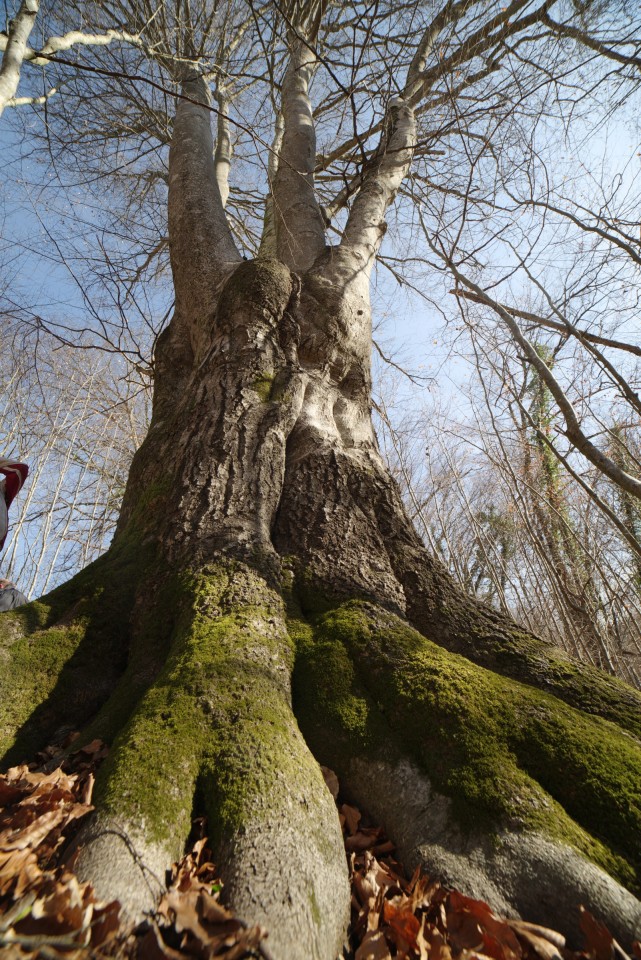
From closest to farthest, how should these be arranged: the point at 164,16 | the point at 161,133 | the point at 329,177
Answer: the point at 164,16 → the point at 161,133 → the point at 329,177

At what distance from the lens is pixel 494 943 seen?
893mm

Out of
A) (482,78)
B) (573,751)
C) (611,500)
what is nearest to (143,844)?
(573,751)

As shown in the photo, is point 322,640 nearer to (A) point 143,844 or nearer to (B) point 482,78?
(A) point 143,844

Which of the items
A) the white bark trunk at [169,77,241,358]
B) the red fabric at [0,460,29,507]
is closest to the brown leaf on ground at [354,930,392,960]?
the white bark trunk at [169,77,241,358]

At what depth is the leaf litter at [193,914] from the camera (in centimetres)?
76

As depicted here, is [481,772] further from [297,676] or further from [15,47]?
[15,47]

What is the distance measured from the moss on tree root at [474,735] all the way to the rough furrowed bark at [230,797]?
0.19 meters

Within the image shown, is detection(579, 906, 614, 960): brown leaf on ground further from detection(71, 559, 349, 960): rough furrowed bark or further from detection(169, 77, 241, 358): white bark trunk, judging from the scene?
detection(169, 77, 241, 358): white bark trunk

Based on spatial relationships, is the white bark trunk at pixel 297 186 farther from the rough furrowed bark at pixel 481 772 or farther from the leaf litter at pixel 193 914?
the leaf litter at pixel 193 914

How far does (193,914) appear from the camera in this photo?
84 cm

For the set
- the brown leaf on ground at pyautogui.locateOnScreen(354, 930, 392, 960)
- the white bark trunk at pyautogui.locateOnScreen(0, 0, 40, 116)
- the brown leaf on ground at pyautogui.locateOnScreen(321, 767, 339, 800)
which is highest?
the white bark trunk at pyautogui.locateOnScreen(0, 0, 40, 116)

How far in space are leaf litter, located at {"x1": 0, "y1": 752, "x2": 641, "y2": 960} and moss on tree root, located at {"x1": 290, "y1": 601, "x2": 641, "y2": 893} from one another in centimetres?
20

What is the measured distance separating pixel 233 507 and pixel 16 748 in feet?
3.72

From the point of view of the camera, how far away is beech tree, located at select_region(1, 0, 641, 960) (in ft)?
3.25
